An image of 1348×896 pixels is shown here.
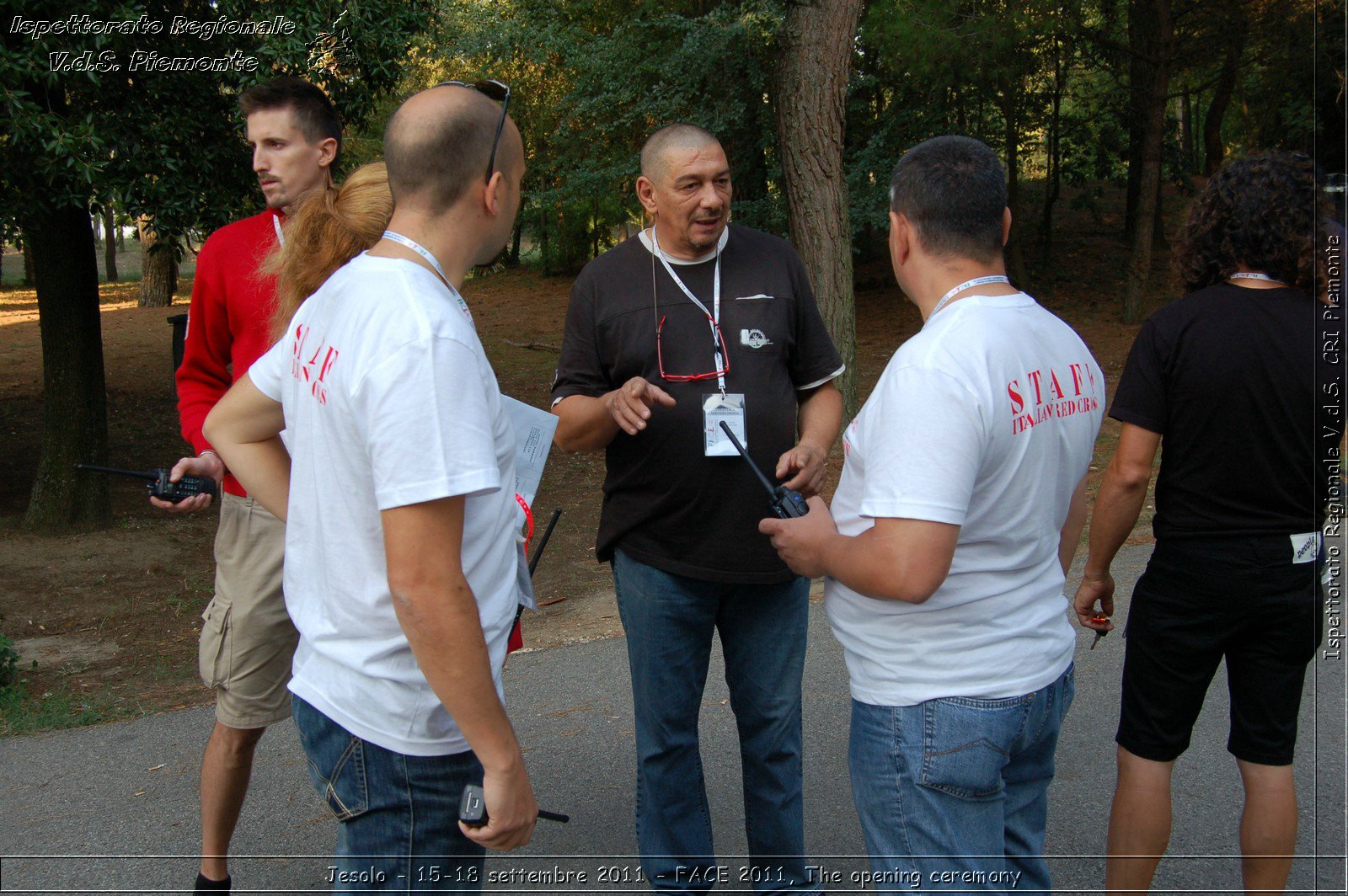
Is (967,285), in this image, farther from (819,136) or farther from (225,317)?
(819,136)

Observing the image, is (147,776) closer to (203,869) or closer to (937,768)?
(203,869)

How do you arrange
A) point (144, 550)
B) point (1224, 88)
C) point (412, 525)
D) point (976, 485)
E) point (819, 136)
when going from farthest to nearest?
point (1224, 88) → point (819, 136) → point (144, 550) → point (976, 485) → point (412, 525)

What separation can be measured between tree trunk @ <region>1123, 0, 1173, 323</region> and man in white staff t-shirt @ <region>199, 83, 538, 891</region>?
16642mm

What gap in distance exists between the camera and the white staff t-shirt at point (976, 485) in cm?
191

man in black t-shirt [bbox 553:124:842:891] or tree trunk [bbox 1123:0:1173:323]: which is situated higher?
tree trunk [bbox 1123:0:1173:323]

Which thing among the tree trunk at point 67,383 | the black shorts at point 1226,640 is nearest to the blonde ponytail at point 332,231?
the black shorts at point 1226,640

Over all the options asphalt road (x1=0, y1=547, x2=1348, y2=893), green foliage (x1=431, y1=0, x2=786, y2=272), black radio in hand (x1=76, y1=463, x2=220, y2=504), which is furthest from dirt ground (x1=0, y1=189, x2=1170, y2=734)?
green foliage (x1=431, y1=0, x2=786, y2=272)

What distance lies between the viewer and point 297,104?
3.04 meters

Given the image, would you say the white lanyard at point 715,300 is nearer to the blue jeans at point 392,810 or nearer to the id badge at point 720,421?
the id badge at point 720,421

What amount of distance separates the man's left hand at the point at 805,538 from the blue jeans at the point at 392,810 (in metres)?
0.79

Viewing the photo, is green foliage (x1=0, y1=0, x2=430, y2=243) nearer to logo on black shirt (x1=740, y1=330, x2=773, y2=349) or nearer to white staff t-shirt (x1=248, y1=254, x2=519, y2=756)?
logo on black shirt (x1=740, y1=330, x2=773, y2=349)

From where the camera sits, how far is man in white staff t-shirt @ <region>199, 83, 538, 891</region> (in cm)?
165

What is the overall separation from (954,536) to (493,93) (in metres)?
1.25

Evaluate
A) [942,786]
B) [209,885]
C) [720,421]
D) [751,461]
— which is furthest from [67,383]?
[942,786]
